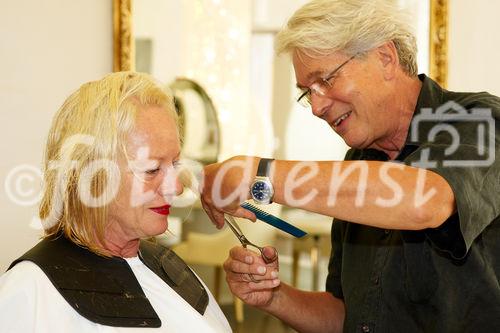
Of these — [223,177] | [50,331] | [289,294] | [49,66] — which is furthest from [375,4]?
[49,66]

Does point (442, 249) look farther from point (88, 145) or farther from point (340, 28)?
point (88, 145)

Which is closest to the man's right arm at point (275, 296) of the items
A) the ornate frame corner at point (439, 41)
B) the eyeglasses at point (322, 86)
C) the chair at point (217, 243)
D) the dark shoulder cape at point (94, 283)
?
the dark shoulder cape at point (94, 283)

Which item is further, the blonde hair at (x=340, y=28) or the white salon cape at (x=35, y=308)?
the blonde hair at (x=340, y=28)

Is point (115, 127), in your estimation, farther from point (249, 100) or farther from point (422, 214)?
point (249, 100)

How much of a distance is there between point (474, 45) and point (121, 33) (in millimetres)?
1566

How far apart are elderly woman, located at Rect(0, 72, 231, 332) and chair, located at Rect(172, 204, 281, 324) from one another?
62.5 inches

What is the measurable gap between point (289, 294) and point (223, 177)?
0.57 metres

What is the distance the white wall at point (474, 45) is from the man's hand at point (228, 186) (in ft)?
6.10

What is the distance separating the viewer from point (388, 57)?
1.49 meters

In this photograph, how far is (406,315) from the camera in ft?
4.98

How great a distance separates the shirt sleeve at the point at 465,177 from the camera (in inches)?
46.4

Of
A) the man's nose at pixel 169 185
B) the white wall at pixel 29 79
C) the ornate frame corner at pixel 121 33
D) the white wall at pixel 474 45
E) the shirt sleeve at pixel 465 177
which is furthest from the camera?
the white wall at pixel 474 45

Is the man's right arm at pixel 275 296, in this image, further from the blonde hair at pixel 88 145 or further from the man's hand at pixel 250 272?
the blonde hair at pixel 88 145

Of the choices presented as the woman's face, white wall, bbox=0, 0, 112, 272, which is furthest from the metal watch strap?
white wall, bbox=0, 0, 112, 272
